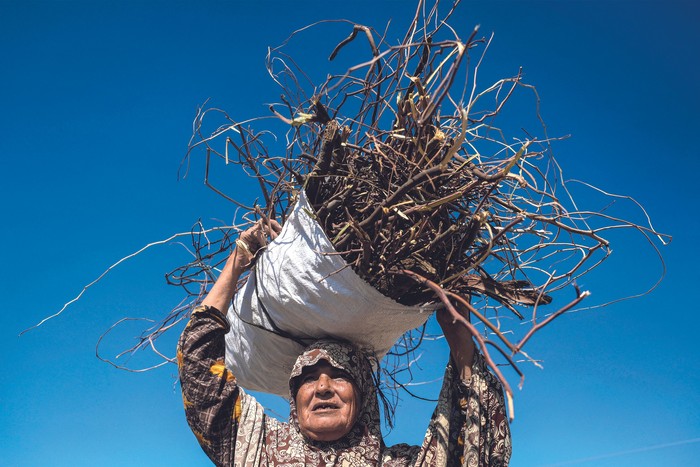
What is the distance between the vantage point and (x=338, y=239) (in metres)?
2.04

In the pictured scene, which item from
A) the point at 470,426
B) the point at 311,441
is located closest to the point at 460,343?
the point at 470,426

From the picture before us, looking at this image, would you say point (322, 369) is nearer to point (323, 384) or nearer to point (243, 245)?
point (323, 384)

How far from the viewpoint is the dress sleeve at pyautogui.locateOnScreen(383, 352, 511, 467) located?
2.06 m

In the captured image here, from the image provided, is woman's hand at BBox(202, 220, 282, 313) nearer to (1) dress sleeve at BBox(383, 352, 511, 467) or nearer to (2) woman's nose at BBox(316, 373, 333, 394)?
(2) woman's nose at BBox(316, 373, 333, 394)

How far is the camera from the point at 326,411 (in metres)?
2.23

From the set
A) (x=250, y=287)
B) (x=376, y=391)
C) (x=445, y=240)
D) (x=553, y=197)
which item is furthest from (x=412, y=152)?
(x=376, y=391)

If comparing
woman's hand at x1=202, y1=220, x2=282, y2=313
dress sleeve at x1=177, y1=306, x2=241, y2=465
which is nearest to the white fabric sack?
woman's hand at x1=202, y1=220, x2=282, y2=313

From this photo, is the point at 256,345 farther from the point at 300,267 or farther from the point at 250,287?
the point at 300,267

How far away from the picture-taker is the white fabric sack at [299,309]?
2068 millimetres

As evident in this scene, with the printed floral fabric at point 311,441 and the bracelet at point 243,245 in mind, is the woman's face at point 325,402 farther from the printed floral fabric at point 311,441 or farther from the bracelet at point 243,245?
the bracelet at point 243,245

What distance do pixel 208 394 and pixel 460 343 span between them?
795 millimetres

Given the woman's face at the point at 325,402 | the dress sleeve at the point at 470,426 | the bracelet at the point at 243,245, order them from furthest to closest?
the bracelet at the point at 243,245
the woman's face at the point at 325,402
the dress sleeve at the point at 470,426

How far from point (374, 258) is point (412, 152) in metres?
0.31

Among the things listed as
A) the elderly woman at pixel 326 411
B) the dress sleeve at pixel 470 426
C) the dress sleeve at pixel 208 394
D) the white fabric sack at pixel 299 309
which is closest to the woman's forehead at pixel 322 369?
the elderly woman at pixel 326 411
